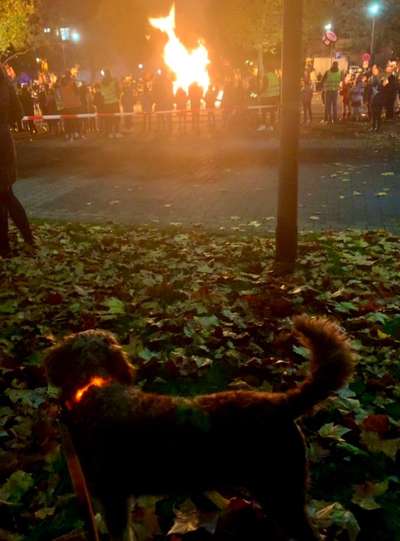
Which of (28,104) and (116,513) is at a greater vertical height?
(28,104)

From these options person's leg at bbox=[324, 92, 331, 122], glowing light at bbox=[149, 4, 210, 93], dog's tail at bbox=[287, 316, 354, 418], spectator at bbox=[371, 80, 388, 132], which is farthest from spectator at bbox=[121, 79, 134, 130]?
dog's tail at bbox=[287, 316, 354, 418]

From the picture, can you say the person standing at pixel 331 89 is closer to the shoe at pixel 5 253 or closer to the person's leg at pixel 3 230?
the person's leg at pixel 3 230

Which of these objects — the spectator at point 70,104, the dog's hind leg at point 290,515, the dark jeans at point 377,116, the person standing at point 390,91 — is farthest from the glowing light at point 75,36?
the dog's hind leg at point 290,515

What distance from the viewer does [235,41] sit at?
36.7 metres

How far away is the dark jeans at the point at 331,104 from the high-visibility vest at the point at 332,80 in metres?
0.58

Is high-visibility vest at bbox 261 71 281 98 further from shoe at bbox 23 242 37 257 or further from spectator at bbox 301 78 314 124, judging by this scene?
shoe at bbox 23 242 37 257

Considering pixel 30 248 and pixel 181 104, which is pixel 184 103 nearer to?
pixel 181 104

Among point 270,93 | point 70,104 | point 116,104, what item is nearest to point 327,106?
point 270,93

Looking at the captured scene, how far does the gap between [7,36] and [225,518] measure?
3857 cm

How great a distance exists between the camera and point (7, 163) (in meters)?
6.79

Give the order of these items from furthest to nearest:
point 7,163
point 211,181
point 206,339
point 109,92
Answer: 1. point 109,92
2. point 211,181
3. point 7,163
4. point 206,339

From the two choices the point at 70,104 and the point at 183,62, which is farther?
the point at 183,62

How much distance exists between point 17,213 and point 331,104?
64.4 ft

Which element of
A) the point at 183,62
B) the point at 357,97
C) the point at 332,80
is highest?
the point at 183,62
